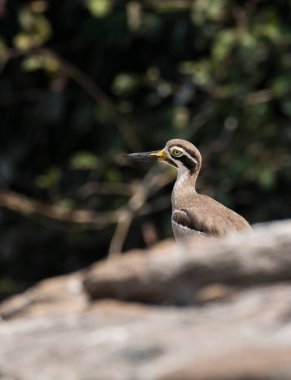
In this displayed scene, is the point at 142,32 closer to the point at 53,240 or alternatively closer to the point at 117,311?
the point at 53,240

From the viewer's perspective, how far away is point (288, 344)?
4.62 metres

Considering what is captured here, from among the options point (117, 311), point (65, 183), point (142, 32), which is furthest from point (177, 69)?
point (117, 311)

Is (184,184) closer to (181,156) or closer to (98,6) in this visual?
(181,156)

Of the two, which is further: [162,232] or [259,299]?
[162,232]

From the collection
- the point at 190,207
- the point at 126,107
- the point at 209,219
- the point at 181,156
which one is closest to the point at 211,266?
the point at 209,219

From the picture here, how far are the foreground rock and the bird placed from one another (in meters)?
3.40

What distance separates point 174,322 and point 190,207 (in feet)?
15.0

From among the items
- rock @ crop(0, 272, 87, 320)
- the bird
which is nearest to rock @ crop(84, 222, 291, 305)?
rock @ crop(0, 272, 87, 320)

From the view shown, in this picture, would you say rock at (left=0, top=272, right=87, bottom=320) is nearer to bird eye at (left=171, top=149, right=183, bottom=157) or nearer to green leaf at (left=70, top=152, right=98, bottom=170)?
bird eye at (left=171, top=149, right=183, bottom=157)

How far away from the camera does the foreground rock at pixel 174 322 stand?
4.64 m

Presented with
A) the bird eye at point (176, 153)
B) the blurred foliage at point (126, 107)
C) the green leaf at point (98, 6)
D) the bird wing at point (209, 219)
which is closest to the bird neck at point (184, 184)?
the bird eye at point (176, 153)

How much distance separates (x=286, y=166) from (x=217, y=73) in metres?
1.21

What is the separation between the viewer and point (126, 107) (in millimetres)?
15195

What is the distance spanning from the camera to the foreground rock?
4641 millimetres
